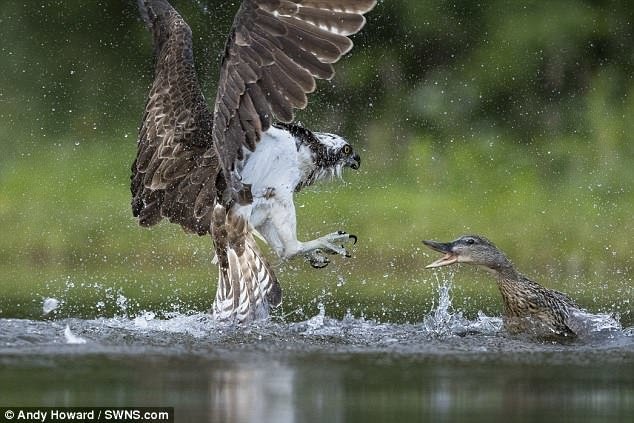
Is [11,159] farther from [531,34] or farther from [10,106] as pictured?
[531,34]

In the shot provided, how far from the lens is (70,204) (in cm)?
1496

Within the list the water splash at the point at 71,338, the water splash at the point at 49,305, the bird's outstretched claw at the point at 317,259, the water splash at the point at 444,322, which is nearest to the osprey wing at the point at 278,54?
the bird's outstretched claw at the point at 317,259

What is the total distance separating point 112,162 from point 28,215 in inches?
51.1

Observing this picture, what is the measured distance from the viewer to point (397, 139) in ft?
52.8

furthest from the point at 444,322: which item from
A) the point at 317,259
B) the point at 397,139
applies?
the point at 397,139

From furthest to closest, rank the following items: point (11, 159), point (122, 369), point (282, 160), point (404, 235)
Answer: point (11, 159), point (404, 235), point (282, 160), point (122, 369)

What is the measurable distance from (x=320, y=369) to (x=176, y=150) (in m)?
2.19

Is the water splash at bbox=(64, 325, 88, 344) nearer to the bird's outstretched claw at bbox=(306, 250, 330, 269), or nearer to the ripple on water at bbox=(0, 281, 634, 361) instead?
the ripple on water at bbox=(0, 281, 634, 361)

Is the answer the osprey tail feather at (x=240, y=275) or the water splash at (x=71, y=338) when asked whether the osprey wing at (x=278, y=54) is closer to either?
the osprey tail feather at (x=240, y=275)

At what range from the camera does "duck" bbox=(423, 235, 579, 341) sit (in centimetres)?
957

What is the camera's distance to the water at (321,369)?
718cm

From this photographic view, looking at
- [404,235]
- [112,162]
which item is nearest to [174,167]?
[404,235]

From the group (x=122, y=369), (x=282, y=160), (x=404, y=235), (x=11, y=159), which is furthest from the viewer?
(x=11, y=159)

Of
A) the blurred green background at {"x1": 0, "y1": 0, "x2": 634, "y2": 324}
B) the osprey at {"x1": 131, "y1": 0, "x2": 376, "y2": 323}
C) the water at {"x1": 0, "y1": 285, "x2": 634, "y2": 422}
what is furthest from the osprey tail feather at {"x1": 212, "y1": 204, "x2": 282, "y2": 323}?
the blurred green background at {"x1": 0, "y1": 0, "x2": 634, "y2": 324}
